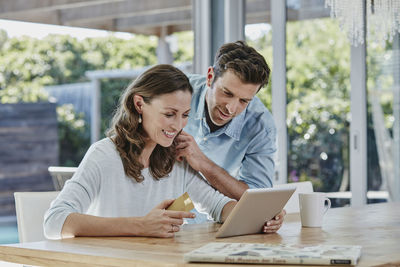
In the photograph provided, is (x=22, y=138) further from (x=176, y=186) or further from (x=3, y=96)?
(x=176, y=186)

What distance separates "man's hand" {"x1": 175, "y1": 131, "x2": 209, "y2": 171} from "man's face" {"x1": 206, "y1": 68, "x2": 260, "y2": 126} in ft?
0.67

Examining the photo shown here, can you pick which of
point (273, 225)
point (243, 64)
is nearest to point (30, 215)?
point (273, 225)

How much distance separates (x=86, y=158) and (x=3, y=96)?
8.63 ft

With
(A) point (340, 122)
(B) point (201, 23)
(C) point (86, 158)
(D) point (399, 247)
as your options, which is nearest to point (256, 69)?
(C) point (86, 158)

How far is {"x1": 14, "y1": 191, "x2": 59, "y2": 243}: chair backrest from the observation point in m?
1.97

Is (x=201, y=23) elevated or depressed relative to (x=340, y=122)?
elevated

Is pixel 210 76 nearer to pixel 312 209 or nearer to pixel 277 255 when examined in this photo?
pixel 312 209

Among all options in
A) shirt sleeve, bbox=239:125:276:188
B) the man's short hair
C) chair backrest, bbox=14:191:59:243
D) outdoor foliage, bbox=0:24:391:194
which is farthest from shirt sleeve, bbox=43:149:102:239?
outdoor foliage, bbox=0:24:391:194

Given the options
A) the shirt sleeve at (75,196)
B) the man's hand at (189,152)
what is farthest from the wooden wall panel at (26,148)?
the shirt sleeve at (75,196)

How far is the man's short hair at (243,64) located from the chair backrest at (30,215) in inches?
30.9

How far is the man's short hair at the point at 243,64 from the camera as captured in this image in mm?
2232

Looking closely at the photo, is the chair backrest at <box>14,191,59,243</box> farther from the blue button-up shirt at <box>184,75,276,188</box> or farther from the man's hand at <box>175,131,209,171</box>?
the blue button-up shirt at <box>184,75,276,188</box>

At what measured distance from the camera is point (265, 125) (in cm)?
245

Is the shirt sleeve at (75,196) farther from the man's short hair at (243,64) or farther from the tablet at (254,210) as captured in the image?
the man's short hair at (243,64)
